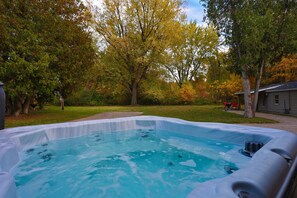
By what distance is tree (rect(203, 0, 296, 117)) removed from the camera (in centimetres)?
869

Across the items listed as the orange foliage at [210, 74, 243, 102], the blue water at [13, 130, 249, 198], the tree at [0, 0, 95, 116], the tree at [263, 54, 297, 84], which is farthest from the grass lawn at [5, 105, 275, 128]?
the tree at [263, 54, 297, 84]

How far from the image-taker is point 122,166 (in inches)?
168

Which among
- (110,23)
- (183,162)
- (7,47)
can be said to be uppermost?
(110,23)

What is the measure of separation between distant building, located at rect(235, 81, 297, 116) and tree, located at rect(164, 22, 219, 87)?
14227mm

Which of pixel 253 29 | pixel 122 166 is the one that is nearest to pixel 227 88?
pixel 253 29

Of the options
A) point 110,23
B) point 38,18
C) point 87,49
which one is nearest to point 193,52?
point 110,23

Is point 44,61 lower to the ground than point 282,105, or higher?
higher

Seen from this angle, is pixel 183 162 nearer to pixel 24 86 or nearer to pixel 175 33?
pixel 24 86

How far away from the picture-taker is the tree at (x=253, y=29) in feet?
28.5

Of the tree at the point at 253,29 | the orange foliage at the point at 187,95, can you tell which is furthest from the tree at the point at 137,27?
the tree at the point at 253,29

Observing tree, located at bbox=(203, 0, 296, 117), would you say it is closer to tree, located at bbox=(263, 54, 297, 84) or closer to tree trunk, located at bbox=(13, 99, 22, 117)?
tree, located at bbox=(263, 54, 297, 84)

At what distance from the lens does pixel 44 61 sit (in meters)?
9.81

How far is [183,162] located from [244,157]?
1.42m

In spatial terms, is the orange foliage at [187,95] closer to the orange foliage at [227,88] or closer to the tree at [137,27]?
the orange foliage at [227,88]
